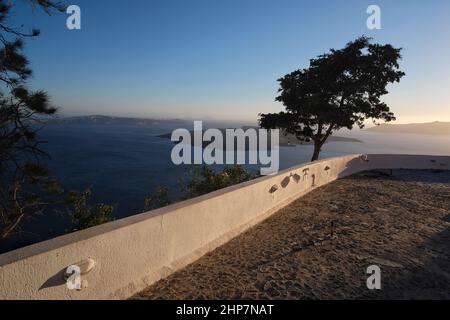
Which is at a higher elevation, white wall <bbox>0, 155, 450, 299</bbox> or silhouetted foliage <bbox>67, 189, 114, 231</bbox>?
white wall <bbox>0, 155, 450, 299</bbox>

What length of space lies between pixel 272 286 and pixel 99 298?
1899mm

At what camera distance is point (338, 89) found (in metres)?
17.0

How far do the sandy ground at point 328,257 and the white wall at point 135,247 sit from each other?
179mm

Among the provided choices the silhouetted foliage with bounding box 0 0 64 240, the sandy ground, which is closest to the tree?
the sandy ground

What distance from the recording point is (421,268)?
14.1 feet

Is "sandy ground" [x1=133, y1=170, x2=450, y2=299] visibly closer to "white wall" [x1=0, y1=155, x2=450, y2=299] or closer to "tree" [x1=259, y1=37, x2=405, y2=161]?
"white wall" [x1=0, y1=155, x2=450, y2=299]

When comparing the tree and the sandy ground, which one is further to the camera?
the tree

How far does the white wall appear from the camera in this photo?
2439mm

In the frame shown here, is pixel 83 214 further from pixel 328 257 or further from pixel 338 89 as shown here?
pixel 338 89

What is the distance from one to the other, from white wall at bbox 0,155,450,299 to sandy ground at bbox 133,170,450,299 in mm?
179

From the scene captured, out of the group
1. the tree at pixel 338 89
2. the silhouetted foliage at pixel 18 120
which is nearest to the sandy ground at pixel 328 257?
the silhouetted foliage at pixel 18 120

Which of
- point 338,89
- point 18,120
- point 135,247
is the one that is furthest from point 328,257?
point 338,89

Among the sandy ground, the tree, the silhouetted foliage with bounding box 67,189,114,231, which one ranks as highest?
the tree

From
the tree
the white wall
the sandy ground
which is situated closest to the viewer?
the white wall
